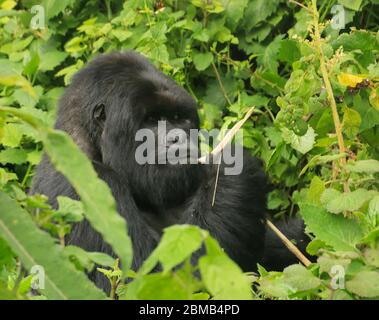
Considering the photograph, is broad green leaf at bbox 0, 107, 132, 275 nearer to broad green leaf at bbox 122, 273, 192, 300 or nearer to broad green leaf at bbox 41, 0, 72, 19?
broad green leaf at bbox 122, 273, 192, 300

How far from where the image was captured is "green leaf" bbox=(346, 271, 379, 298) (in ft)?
6.90

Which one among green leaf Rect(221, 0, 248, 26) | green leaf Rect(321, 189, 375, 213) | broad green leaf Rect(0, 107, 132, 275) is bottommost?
green leaf Rect(321, 189, 375, 213)

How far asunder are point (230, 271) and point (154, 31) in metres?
3.96

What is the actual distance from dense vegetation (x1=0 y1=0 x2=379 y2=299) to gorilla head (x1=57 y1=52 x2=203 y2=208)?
1.28 feet

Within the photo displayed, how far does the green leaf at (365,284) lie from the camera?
82.8 inches

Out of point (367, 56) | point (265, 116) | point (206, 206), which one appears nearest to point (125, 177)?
point (206, 206)

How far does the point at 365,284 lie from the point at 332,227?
489mm

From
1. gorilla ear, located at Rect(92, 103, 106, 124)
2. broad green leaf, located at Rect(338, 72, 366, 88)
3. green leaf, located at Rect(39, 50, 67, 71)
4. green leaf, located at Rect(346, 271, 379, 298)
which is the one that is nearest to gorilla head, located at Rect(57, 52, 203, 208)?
gorilla ear, located at Rect(92, 103, 106, 124)

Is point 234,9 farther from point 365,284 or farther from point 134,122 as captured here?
point 365,284

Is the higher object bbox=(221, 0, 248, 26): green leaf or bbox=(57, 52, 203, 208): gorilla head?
bbox=(221, 0, 248, 26): green leaf

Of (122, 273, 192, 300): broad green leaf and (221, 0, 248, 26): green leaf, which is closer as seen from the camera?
(122, 273, 192, 300): broad green leaf

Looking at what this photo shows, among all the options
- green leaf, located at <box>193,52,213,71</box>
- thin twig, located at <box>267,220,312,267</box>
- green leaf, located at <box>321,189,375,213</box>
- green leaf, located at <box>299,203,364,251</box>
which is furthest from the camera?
green leaf, located at <box>193,52,213,71</box>

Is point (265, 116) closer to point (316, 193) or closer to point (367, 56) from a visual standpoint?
point (367, 56)

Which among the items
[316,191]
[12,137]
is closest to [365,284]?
[316,191]
